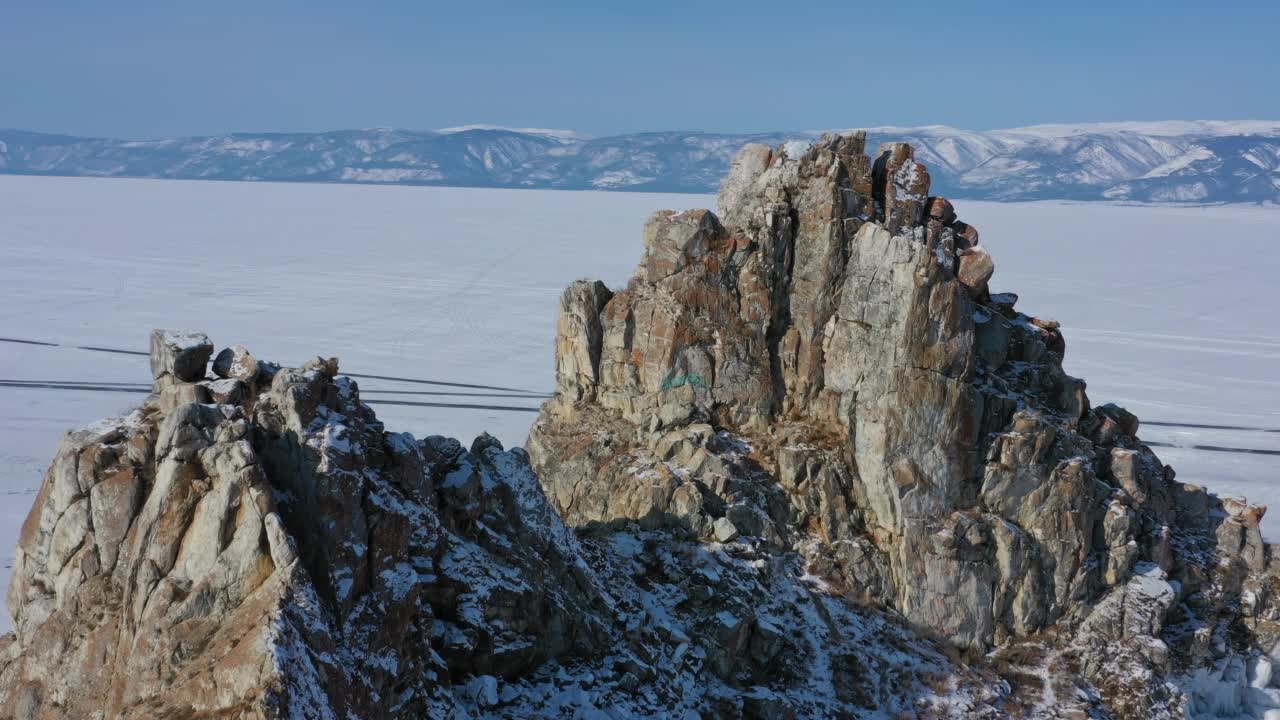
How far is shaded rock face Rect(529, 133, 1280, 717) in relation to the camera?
842 inches

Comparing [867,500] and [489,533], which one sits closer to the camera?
[489,533]

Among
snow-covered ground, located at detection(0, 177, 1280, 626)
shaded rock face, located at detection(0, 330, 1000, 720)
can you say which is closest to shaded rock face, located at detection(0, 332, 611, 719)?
shaded rock face, located at detection(0, 330, 1000, 720)

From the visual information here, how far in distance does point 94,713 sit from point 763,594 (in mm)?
11821

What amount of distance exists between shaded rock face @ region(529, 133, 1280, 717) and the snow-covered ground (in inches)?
612

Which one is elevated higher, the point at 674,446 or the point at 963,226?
the point at 963,226

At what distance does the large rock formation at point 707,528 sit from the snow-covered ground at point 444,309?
17154 mm

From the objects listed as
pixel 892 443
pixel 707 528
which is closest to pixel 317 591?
pixel 707 528

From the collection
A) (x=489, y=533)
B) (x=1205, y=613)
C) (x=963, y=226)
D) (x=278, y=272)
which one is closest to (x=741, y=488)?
(x=489, y=533)

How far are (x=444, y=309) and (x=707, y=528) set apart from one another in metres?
57.1

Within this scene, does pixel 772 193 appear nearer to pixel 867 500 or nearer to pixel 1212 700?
pixel 867 500

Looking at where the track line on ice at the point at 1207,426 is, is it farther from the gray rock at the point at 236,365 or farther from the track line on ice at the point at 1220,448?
the gray rock at the point at 236,365

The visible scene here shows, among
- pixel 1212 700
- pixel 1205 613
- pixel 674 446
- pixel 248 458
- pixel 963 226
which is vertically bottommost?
pixel 1212 700

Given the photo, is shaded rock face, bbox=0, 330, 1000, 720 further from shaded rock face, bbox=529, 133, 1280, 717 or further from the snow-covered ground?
the snow-covered ground

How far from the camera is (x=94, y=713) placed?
1298 cm
